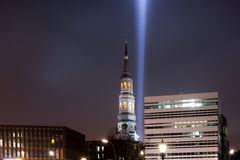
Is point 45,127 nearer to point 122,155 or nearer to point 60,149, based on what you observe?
point 60,149

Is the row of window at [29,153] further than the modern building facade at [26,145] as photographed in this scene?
No

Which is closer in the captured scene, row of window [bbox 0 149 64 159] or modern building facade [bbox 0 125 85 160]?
row of window [bbox 0 149 64 159]

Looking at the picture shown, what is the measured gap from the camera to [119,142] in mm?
184750

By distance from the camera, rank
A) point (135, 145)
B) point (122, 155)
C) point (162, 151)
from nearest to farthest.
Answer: point (162, 151) → point (122, 155) → point (135, 145)

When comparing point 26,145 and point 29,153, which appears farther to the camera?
point 26,145

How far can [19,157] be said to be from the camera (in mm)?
193875

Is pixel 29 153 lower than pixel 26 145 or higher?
lower

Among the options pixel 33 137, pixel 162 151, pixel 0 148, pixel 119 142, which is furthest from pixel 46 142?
pixel 162 151

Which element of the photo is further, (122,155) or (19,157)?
(19,157)

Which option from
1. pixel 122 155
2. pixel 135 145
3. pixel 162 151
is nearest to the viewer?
pixel 162 151

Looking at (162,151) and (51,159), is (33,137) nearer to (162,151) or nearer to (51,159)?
(51,159)

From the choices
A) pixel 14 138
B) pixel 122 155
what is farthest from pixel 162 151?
pixel 14 138

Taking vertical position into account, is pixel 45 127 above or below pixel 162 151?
above

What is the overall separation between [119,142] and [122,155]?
832 cm
